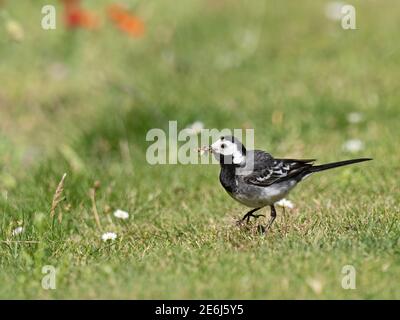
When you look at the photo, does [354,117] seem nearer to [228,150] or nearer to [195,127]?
[195,127]

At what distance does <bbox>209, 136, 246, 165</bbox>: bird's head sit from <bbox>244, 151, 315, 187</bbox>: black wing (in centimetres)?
15

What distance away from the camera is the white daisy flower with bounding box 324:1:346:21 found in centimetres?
1056

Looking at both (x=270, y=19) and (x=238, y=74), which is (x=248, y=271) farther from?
(x=270, y=19)

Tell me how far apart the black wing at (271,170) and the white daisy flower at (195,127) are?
6.59 ft

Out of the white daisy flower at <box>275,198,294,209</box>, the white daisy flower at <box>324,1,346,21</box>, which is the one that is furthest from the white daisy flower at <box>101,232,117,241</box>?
the white daisy flower at <box>324,1,346,21</box>

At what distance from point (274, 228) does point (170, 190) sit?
153 cm

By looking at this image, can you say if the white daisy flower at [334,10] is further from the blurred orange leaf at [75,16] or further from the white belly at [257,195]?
Answer: the white belly at [257,195]

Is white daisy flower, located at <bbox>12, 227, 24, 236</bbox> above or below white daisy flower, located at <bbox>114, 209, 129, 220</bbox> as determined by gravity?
below

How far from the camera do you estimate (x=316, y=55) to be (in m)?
9.52

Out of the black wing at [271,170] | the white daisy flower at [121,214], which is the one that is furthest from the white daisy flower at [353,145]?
the white daisy flower at [121,214]

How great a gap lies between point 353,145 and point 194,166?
4.86 ft

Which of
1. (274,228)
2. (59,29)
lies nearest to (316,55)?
(59,29)

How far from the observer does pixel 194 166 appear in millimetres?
6973

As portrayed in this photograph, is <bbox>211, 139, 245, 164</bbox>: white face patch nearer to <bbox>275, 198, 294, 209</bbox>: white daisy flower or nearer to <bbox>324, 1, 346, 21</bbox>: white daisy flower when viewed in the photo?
<bbox>275, 198, 294, 209</bbox>: white daisy flower
